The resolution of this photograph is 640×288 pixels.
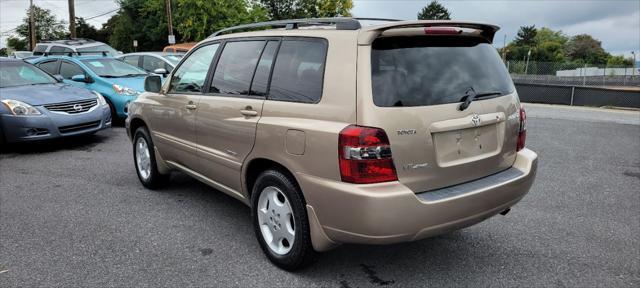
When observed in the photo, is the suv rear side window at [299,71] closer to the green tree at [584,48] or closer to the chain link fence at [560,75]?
the chain link fence at [560,75]

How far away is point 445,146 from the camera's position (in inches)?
112

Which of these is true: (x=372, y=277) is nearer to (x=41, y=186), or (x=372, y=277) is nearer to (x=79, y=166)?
(x=41, y=186)

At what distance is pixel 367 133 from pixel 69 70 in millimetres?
9895

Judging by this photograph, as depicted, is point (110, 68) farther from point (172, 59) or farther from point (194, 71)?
point (194, 71)

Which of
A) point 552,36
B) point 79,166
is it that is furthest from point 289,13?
point 552,36

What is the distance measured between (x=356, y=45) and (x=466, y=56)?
81 cm

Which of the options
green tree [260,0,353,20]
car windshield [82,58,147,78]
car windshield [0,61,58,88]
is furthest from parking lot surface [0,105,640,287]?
green tree [260,0,353,20]

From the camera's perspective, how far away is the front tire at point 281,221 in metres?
3.03

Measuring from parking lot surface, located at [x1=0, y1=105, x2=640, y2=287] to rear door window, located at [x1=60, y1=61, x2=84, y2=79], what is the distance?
15.7ft

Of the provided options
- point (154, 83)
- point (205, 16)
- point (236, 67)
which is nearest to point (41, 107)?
point (154, 83)

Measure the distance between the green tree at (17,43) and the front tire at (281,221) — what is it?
86130 mm

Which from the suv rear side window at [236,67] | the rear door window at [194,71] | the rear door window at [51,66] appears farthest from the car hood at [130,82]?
the suv rear side window at [236,67]

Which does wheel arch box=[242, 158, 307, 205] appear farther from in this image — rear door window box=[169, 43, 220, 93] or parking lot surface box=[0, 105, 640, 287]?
rear door window box=[169, 43, 220, 93]

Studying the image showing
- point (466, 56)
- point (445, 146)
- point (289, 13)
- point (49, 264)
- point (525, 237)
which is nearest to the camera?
point (445, 146)
